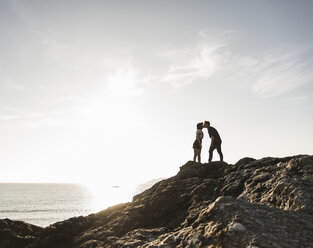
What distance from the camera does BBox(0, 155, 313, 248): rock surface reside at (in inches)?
186

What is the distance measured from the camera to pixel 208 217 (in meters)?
5.53

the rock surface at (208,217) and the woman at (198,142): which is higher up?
the woman at (198,142)

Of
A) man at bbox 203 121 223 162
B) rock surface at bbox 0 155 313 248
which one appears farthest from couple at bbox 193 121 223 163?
rock surface at bbox 0 155 313 248

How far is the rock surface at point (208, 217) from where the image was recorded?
4719mm

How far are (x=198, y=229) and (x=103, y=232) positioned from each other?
161 inches

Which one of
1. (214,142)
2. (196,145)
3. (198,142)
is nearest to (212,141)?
(214,142)

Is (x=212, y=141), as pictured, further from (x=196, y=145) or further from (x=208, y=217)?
(x=208, y=217)

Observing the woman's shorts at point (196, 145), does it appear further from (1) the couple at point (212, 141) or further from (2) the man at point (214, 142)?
(2) the man at point (214, 142)

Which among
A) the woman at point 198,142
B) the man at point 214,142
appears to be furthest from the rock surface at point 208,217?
the woman at point 198,142

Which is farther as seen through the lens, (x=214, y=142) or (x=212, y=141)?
(x=212, y=141)

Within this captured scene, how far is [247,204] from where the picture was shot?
5.43m

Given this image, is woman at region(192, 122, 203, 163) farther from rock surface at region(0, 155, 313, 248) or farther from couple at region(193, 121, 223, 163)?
rock surface at region(0, 155, 313, 248)

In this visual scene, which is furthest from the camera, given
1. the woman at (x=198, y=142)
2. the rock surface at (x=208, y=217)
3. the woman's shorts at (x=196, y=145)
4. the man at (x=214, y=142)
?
the woman's shorts at (x=196, y=145)

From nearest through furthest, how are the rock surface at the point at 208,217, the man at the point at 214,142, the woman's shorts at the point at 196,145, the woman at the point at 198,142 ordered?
the rock surface at the point at 208,217 < the man at the point at 214,142 < the woman at the point at 198,142 < the woman's shorts at the point at 196,145
